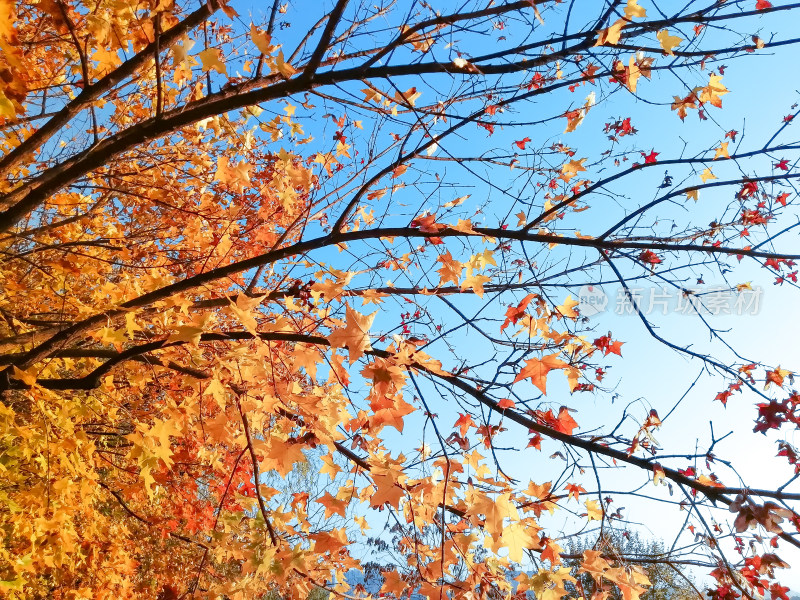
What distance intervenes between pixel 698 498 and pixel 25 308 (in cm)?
538

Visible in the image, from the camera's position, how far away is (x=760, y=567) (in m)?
1.62

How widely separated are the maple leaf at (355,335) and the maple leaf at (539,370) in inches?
27.2

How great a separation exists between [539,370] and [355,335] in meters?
0.80

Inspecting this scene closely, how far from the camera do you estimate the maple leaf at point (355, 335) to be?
172cm

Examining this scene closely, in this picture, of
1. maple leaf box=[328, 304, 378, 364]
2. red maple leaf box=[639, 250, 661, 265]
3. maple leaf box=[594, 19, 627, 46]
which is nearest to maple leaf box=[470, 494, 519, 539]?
maple leaf box=[328, 304, 378, 364]

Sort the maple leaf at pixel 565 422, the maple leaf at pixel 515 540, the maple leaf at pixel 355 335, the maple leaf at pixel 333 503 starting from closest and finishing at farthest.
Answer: the maple leaf at pixel 355 335, the maple leaf at pixel 515 540, the maple leaf at pixel 565 422, the maple leaf at pixel 333 503

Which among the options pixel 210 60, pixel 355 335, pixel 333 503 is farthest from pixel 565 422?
pixel 210 60

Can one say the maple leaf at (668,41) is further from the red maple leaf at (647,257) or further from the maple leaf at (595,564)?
the maple leaf at (595,564)

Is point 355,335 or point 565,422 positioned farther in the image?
point 565,422

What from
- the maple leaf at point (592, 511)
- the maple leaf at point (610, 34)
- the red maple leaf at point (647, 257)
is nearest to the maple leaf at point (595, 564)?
the maple leaf at point (592, 511)

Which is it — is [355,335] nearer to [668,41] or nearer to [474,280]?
[474,280]

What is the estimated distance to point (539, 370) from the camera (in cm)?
196

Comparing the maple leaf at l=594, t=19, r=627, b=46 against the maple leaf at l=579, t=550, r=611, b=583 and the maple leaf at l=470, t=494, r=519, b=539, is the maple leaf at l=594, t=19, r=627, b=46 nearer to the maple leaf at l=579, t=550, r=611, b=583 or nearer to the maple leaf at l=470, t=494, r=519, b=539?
the maple leaf at l=470, t=494, r=519, b=539

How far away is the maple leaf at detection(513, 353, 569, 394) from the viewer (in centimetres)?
193
